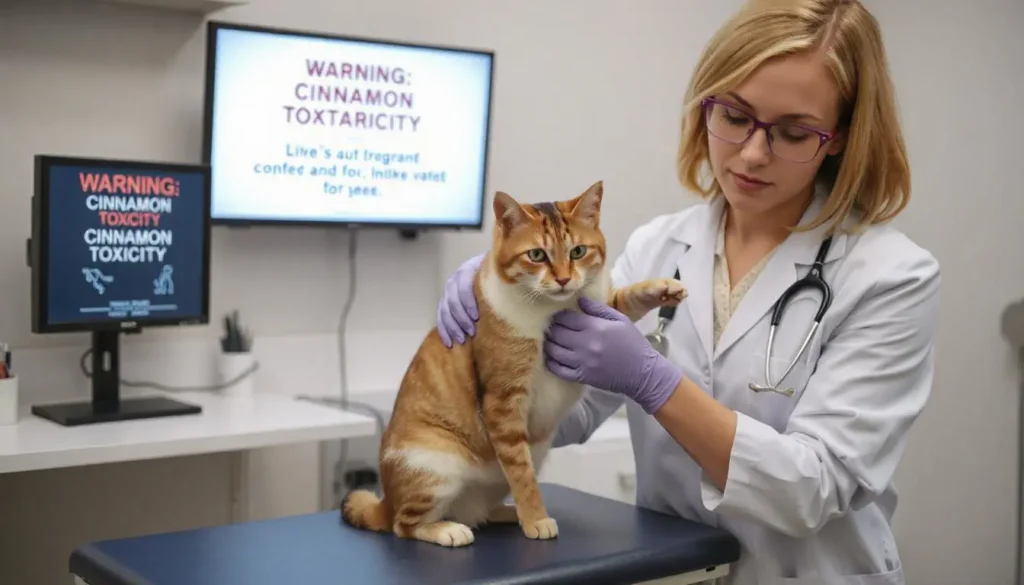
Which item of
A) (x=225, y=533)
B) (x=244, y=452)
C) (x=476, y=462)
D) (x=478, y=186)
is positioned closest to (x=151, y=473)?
(x=244, y=452)

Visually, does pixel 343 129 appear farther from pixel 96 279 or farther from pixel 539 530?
pixel 539 530

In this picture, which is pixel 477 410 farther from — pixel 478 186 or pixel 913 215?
pixel 913 215

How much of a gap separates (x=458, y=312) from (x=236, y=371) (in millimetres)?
1254

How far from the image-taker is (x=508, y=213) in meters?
1.34

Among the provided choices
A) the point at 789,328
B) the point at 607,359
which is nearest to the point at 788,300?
the point at 789,328

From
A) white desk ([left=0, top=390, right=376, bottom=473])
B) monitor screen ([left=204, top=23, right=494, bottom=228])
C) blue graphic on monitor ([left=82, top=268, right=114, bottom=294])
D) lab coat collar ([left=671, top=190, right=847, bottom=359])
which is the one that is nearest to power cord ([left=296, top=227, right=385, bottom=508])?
monitor screen ([left=204, top=23, right=494, bottom=228])

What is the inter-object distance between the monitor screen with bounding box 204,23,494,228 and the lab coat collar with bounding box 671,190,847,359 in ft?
4.05

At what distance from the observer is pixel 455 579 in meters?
1.18

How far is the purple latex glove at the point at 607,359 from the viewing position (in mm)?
1349

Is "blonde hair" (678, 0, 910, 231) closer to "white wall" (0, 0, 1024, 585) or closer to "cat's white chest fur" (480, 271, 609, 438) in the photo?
"cat's white chest fur" (480, 271, 609, 438)

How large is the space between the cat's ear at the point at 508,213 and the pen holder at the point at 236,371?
4.42 feet

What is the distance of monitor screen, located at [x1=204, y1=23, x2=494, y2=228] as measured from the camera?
2.46m

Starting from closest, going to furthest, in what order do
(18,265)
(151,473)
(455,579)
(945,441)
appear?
(455,579), (18,265), (151,473), (945,441)

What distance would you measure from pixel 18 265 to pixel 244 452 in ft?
2.25
